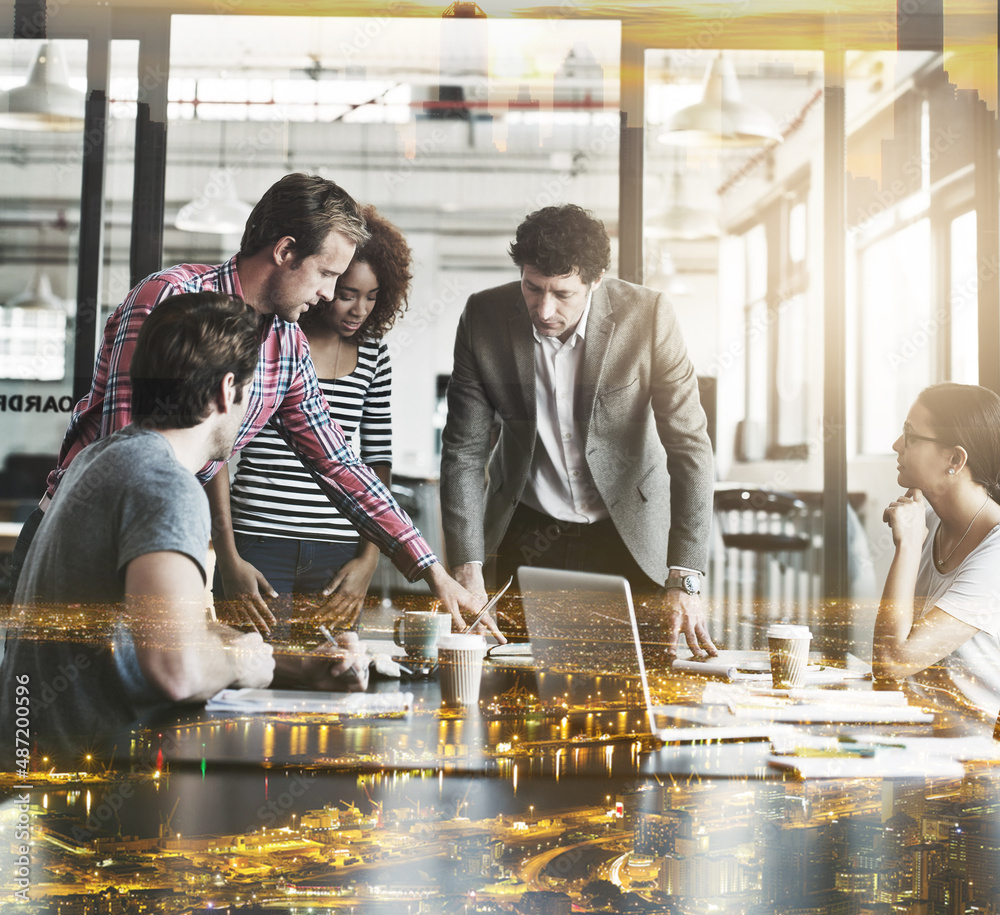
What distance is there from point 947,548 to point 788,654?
0.38 metres

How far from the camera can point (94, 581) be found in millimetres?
1269

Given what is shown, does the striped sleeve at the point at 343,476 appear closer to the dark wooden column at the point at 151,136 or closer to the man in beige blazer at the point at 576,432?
the man in beige blazer at the point at 576,432

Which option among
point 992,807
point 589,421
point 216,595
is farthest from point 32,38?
point 992,807

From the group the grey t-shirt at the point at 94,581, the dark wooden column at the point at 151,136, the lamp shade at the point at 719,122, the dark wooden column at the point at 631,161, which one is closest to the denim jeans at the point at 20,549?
the grey t-shirt at the point at 94,581

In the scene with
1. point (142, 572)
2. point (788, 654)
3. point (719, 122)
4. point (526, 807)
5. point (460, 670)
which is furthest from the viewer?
point (719, 122)

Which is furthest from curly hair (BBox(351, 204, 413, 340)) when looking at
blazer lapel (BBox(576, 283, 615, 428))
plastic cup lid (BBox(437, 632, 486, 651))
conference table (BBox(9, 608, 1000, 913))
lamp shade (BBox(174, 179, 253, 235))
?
conference table (BBox(9, 608, 1000, 913))

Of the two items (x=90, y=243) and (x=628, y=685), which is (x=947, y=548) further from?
(x=90, y=243)

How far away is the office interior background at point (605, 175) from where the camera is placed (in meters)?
1.79

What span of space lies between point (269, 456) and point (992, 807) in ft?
4.82

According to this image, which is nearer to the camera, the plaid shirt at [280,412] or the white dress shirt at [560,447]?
the plaid shirt at [280,412]

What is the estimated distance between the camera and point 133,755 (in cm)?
138

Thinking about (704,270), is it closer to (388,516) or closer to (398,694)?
(388,516)

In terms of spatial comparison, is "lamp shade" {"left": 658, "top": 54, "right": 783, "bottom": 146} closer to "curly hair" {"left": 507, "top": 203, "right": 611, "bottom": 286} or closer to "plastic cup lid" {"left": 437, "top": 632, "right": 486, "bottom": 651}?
"curly hair" {"left": 507, "top": 203, "right": 611, "bottom": 286}

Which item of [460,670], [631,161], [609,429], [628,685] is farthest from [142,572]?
[631,161]
